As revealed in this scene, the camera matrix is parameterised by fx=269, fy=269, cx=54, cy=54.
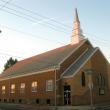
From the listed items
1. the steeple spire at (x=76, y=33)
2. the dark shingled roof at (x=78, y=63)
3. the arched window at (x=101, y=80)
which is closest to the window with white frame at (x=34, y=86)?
the dark shingled roof at (x=78, y=63)

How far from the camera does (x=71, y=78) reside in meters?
40.5

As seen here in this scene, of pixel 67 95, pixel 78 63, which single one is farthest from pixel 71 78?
pixel 78 63

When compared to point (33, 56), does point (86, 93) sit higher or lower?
lower

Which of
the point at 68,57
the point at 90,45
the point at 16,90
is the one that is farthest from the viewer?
the point at 16,90

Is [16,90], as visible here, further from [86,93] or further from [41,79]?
[86,93]

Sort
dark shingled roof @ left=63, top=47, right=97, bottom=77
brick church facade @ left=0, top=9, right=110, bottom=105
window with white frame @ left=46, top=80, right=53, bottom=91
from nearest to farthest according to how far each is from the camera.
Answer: brick church facade @ left=0, top=9, right=110, bottom=105 < dark shingled roof @ left=63, top=47, right=97, bottom=77 < window with white frame @ left=46, top=80, right=53, bottom=91

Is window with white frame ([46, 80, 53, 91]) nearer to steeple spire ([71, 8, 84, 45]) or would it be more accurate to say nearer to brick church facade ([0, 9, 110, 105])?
brick church facade ([0, 9, 110, 105])

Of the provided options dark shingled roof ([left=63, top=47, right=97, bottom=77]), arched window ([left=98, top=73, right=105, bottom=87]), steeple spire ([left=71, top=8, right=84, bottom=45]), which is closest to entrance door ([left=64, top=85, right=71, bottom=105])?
dark shingled roof ([left=63, top=47, right=97, bottom=77])

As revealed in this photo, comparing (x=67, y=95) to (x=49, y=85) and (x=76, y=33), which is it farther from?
(x=76, y=33)

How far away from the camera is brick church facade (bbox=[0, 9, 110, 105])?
41344mm

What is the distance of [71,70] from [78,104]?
5580mm

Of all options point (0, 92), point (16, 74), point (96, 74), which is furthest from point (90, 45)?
point (0, 92)

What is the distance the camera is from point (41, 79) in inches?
1793

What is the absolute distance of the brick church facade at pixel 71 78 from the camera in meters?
41.3
